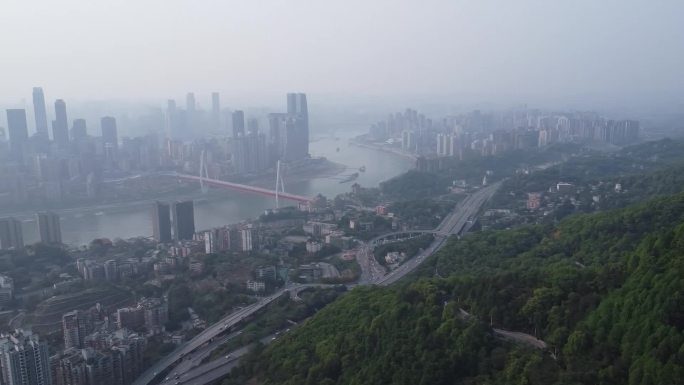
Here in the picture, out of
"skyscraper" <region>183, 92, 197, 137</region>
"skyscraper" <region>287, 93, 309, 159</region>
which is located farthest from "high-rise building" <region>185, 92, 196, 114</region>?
"skyscraper" <region>287, 93, 309, 159</region>

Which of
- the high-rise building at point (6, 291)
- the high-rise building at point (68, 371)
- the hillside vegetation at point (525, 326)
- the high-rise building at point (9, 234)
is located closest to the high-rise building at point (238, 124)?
the high-rise building at point (9, 234)

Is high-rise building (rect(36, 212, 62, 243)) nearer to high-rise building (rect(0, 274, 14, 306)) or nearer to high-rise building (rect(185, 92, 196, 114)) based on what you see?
high-rise building (rect(0, 274, 14, 306))

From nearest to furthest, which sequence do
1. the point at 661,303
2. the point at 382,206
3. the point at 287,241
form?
the point at 661,303, the point at 287,241, the point at 382,206

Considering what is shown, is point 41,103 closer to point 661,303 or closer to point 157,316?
point 157,316

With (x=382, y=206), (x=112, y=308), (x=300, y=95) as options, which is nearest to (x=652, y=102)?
(x=300, y=95)

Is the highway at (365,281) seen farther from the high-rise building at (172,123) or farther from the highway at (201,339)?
the high-rise building at (172,123)

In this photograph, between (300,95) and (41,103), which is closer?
(41,103)
